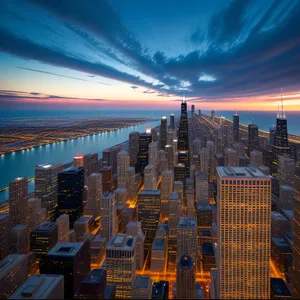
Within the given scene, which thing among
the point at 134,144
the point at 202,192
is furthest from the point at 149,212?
the point at 134,144

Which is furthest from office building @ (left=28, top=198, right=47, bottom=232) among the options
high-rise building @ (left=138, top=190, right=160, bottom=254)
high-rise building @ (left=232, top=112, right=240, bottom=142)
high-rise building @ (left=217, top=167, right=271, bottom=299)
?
high-rise building @ (left=232, top=112, right=240, bottom=142)

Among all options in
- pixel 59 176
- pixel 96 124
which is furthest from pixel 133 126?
pixel 59 176

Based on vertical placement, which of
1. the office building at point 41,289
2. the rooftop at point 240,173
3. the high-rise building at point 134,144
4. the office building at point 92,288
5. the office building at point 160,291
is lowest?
the office building at point 160,291

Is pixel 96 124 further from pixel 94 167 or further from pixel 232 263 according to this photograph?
pixel 232 263

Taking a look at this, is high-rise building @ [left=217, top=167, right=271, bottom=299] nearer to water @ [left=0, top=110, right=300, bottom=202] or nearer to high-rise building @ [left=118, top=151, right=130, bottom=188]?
water @ [left=0, top=110, right=300, bottom=202]

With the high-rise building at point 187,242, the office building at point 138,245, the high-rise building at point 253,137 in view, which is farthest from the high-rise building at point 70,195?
the high-rise building at point 253,137

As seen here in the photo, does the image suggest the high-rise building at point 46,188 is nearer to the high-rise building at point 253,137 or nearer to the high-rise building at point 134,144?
the high-rise building at point 134,144

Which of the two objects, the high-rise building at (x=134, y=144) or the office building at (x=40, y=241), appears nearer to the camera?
the office building at (x=40, y=241)
